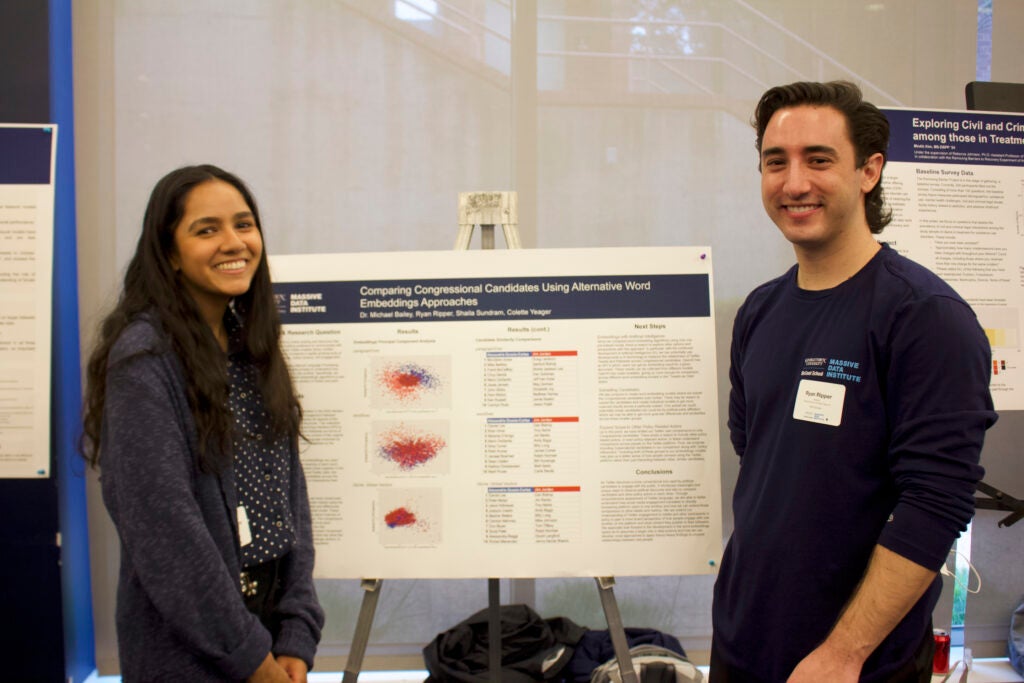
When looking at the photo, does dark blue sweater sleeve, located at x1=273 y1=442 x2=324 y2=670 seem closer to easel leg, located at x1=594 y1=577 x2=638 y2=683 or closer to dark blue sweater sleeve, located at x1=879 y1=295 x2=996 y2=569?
easel leg, located at x1=594 y1=577 x2=638 y2=683

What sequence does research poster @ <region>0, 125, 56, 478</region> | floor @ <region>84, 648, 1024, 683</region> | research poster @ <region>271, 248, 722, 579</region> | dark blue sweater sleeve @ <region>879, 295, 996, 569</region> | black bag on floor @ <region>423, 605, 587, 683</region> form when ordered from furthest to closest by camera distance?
1. floor @ <region>84, 648, 1024, 683</region>
2. black bag on floor @ <region>423, 605, 587, 683</region>
3. research poster @ <region>0, 125, 56, 478</region>
4. research poster @ <region>271, 248, 722, 579</region>
5. dark blue sweater sleeve @ <region>879, 295, 996, 569</region>

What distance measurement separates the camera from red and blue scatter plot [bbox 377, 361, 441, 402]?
1971mm

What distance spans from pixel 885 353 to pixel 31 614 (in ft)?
9.40

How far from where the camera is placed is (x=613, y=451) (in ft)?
6.38

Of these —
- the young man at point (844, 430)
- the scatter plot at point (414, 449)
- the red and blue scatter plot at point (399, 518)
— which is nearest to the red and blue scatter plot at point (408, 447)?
the scatter plot at point (414, 449)

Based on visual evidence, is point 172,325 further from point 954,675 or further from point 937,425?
point 954,675

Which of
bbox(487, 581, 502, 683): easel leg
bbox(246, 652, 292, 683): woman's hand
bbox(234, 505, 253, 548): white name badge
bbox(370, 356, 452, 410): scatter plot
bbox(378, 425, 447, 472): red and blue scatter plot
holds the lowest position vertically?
bbox(487, 581, 502, 683): easel leg

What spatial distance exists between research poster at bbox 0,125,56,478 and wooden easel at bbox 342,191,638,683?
1.26 metres

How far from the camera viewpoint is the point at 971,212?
235cm

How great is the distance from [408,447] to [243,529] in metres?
0.63

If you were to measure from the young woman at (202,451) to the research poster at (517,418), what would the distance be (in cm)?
38

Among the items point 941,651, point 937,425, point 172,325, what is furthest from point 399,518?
point 941,651

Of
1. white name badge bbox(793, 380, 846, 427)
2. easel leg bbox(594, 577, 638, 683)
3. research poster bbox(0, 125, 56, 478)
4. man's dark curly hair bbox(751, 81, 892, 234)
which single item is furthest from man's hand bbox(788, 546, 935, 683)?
research poster bbox(0, 125, 56, 478)

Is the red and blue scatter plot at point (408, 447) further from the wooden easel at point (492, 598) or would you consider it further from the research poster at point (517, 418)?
the wooden easel at point (492, 598)
